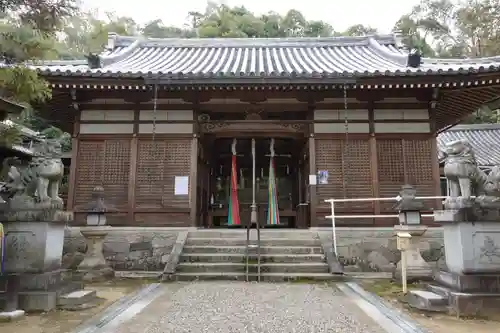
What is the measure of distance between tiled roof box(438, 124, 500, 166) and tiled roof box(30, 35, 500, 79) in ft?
23.4

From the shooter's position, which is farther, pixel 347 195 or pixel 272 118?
pixel 272 118

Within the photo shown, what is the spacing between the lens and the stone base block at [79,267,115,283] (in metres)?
7.30

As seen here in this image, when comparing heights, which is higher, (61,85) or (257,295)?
(61,85)

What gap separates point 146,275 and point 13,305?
10.9 ft

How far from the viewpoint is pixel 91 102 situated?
33.0 feet

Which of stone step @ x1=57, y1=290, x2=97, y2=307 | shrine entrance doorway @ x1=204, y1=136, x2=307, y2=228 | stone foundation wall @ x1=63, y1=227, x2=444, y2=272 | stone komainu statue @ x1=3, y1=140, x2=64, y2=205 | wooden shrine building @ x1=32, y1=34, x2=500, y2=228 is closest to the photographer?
Answer: stone step @ x1=57, y1=290, x2=97, y2=307

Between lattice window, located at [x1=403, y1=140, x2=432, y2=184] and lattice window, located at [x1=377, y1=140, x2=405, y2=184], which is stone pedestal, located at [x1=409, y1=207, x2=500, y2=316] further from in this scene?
lattice window, located at [x1=403, y1=140, x2=432, y2=184]

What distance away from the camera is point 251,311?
15.6ft

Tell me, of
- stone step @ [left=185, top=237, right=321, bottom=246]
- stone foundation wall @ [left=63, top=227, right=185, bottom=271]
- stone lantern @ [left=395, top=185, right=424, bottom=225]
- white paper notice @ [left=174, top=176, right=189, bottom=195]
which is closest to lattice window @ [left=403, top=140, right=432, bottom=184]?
stone lantern @ [left=395, top=185, right=424, bottom=225]

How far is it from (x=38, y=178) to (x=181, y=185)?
14.9 feet

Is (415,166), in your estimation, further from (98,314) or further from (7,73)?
(7,73)

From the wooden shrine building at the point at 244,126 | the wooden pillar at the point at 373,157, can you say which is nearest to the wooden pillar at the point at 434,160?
the wooden shrine building at the point at 244,126

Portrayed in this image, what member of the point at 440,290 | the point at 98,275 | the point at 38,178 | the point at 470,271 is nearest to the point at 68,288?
the point at 38,178

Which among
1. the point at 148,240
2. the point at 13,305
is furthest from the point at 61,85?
the point at 13,305
